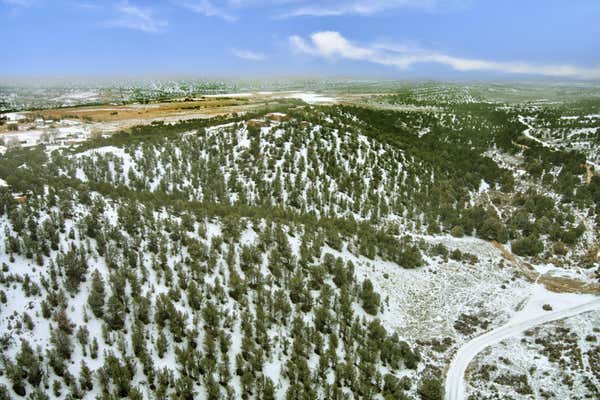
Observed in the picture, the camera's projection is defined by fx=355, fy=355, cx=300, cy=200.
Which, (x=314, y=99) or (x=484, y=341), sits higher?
(x=314, y=99)

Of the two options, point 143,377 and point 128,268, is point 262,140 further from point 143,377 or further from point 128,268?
point 143,377

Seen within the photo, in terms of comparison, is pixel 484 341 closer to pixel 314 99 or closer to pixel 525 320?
pixel 525 320

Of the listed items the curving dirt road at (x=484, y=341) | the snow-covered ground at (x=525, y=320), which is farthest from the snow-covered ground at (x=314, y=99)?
the curving dirt road at (x=484, y=341)

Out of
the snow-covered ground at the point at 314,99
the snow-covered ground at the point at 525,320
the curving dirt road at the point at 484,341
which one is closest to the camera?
the curving dirt road at the point at 484,341

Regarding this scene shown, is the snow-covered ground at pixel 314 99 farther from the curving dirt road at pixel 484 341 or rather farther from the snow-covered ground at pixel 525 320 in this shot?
the curving dirt road at pixel 484 341

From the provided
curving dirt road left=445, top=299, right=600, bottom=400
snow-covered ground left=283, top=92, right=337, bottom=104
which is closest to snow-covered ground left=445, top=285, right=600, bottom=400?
curving dirt road left=445, top=299, right=600, bottom=400

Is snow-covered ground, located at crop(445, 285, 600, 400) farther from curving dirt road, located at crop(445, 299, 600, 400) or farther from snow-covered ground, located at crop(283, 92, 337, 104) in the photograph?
snow-covered ground, located at crop(283, 92, 337, 104)

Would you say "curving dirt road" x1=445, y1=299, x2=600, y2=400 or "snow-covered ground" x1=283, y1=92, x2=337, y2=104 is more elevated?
"snow-covered ground" x1=283, y1=92, x2=337, y2=104

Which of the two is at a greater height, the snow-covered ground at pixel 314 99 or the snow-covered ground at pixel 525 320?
the snow-covered ground at pixel 314 99

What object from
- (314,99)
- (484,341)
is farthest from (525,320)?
(314,99)
